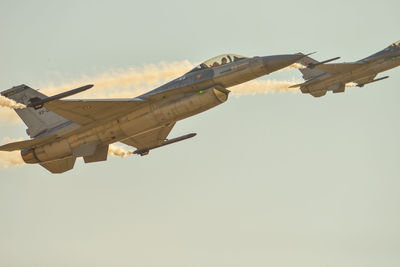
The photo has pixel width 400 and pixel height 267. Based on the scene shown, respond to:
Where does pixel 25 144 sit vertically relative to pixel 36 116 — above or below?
below

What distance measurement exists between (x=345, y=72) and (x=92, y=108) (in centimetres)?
2925

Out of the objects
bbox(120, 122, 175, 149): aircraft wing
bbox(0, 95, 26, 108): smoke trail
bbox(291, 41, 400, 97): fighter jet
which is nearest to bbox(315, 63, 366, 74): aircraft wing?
bbox(291, 41, 400, 97): fighter jet

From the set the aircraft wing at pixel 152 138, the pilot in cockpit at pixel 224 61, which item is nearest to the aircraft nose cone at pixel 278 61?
the pilot in cockpit at pixel 224 61

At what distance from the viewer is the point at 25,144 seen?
31.5 m

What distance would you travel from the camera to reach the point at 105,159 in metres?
32.8

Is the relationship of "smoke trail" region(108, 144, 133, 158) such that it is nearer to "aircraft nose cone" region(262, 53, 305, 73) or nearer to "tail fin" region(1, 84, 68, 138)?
"tail fin" region(1, 84, 68, 138)

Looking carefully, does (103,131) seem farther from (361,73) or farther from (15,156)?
(361,73)

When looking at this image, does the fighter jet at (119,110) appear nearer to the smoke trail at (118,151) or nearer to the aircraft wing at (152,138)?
the aircraft wing at (152,138)

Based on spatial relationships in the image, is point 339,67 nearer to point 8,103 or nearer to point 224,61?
point 224,61

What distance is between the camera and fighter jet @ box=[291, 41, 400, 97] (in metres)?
53.1

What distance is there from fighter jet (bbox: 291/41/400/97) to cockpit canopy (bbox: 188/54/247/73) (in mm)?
22640

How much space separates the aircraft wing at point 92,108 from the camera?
30141mm

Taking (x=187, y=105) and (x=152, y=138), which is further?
(x=152, y=138)

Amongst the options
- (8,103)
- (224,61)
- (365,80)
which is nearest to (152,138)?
(224,61)
